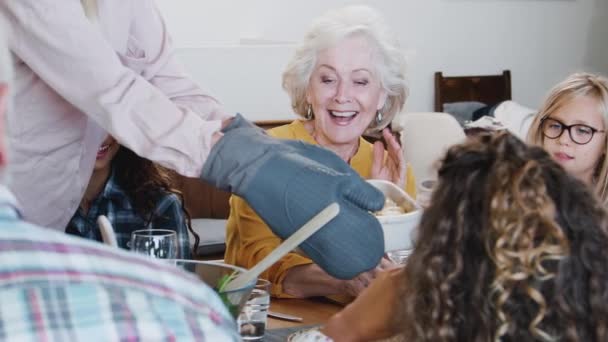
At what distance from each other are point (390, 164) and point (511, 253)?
153cm

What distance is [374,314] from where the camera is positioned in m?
1.15

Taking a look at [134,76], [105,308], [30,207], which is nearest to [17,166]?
[30,207]

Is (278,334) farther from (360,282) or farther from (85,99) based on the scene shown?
(85,99)

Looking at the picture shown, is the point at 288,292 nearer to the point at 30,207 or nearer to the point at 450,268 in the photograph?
the point at 30,207

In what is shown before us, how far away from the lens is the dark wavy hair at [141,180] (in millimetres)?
2205

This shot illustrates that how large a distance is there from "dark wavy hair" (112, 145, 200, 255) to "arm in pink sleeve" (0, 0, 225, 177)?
2.62ft

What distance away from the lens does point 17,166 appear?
1488mm

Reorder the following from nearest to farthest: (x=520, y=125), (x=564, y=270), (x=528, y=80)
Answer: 1. (x=564, y=270)
2. (x=520, y=125)
3. (x=528, y=80)

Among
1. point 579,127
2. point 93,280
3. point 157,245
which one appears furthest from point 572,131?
point 93,280

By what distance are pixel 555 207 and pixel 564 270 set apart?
61 millimetres

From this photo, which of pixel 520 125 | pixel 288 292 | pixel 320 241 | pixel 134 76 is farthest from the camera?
pixel 520 125

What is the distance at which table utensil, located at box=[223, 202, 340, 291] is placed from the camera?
1099 millimetres

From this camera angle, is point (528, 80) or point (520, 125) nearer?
point (520, 125)

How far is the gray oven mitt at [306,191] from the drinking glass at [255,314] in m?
0.19
